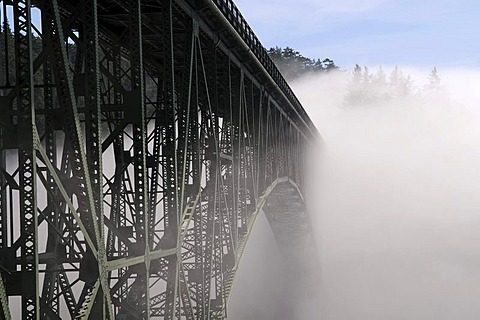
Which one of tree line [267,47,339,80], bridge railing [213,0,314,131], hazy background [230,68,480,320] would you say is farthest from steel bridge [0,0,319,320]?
tree line [267,47,339,80]

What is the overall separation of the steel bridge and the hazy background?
31502mm

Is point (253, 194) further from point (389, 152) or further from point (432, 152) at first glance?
point (432, 152)

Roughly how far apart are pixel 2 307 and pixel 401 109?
13859cm

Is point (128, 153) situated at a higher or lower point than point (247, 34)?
lower

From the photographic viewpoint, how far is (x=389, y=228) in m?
86.4

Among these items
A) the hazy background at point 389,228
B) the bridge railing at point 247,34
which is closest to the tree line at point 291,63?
the hazy background at point 389,228

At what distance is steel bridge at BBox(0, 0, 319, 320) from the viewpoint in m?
11.3

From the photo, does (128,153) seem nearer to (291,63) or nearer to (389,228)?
(389,228)

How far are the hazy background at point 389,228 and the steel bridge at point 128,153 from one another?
31.5 metres

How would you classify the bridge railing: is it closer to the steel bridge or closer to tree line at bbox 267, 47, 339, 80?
the steel bridge

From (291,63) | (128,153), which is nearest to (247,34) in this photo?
(128,153)

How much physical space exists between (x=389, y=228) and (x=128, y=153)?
7143cm

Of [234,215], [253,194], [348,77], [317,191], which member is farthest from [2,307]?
[348,77]

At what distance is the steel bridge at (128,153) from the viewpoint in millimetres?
11297
